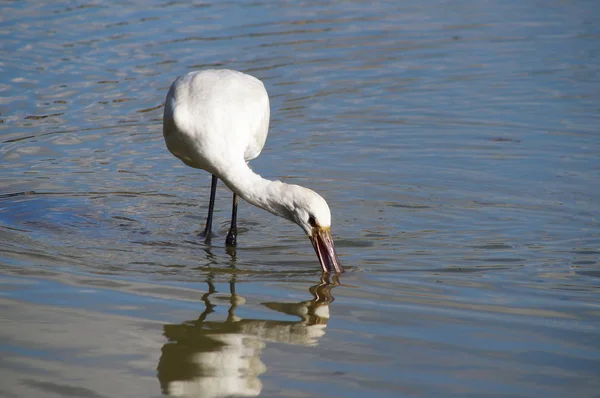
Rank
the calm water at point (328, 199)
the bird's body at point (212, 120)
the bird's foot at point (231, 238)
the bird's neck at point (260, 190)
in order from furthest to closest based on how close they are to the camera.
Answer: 1. the bird's foot at point (231, 238)
2. the bird's body at point (212, 120)
3. the bird's neck at point (260, 190)
4. the calm water at point (328, 199)

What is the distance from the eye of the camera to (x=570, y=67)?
14.1 m

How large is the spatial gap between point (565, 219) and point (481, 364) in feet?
11.5

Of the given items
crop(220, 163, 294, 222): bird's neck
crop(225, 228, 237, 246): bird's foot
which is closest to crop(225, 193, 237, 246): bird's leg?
crop(225, 228, 237, 246): bird's foot

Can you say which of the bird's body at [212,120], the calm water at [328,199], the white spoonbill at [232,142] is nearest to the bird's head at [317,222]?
the white spoonbill at [232,142]

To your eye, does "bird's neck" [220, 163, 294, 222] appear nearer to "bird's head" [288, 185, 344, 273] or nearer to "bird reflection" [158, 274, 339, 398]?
"bird's head" [288, 185, 344, 273]

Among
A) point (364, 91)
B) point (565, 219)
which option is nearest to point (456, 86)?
point (364, 91)

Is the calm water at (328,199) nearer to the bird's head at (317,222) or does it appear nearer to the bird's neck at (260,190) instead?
the bird's head at (317,222)

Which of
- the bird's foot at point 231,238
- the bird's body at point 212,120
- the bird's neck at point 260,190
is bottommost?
the bird's foot at point 231,238

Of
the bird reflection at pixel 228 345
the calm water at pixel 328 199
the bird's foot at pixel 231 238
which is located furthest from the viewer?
the bird's foot at pixel 231 238

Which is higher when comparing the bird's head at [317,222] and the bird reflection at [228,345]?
the bird's head at [317,222]

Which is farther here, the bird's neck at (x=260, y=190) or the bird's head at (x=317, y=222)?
the bird's neck at (x=260, y=190)

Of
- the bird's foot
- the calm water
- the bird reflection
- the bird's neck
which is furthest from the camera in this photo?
the bird's foot

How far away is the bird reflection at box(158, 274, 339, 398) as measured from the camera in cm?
548

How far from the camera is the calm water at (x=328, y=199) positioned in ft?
19.0
